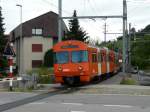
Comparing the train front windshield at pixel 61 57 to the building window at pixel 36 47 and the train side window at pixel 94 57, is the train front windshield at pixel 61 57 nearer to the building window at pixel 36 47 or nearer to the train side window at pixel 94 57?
A: the train side window at pixel 94 57

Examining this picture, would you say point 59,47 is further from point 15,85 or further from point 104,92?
point 104,92

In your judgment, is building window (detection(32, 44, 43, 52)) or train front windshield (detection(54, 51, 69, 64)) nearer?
train front windshield (detection(54, 51, 69, 64))

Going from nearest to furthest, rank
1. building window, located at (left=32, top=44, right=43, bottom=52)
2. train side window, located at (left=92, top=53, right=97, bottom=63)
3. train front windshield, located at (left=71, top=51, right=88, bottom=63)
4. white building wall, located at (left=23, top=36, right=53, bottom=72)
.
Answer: train front windshield, located at (left=71, top=51, right=88, bottom=63), train side window, located at (left=92, top=53, right=97, bottom=63), white building wall, located at (left=23, top=36, right=53, bottom=72), building window, located at (left=32, top=44, right=43, bottom=52)

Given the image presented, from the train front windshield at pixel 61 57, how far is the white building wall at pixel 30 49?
55.8 metres

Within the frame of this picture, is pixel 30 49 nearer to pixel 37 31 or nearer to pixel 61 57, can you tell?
pixel 37 31

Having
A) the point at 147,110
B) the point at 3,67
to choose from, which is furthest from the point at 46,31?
the point at 147,110

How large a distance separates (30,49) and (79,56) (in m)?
57.3

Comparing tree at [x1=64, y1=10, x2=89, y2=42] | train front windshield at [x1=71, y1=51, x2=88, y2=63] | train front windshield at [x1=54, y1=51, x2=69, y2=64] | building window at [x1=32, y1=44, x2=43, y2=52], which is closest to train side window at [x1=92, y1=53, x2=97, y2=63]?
train front windshield at [x1=71, y1=51, x2=88, y2=63]

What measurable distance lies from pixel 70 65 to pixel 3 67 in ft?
152

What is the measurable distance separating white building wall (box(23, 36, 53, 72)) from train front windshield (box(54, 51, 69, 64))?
183ft

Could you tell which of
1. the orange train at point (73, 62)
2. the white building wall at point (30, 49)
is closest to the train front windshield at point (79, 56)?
the orange train at point (73, 62)

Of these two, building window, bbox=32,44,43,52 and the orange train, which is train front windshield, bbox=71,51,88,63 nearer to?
the orange train

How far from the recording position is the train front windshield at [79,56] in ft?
105

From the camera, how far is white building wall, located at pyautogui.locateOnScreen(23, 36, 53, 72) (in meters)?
88.7
